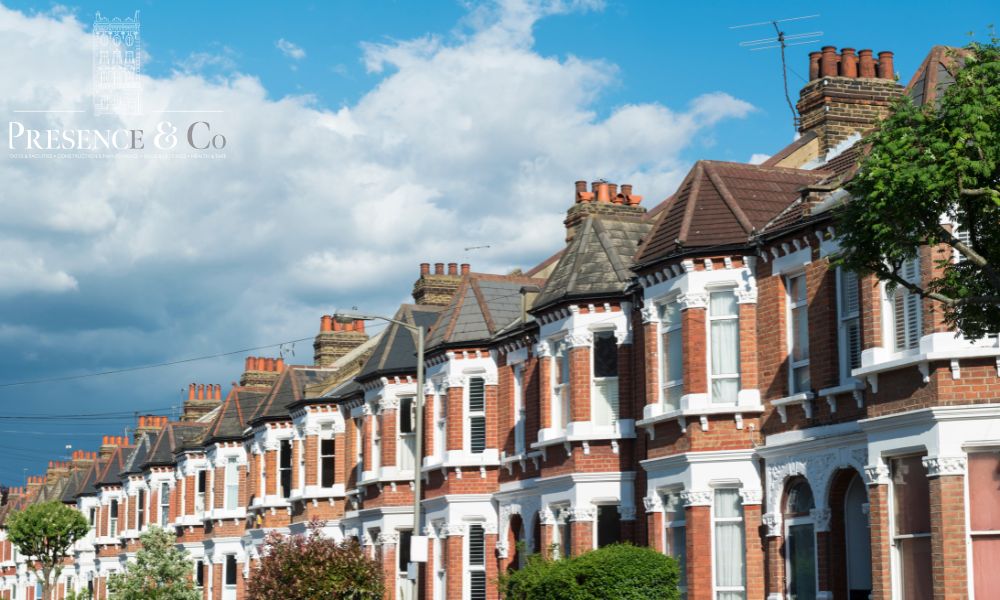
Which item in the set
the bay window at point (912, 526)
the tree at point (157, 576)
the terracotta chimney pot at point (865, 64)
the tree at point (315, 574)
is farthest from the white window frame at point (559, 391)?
the tree at point (157, 576)

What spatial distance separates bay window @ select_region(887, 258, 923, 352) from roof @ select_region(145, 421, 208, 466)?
4882 centimetres

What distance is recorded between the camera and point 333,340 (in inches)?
2296

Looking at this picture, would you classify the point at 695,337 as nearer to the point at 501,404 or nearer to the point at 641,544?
the point at 641,544

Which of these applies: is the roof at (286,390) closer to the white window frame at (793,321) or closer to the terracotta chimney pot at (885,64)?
the terracotta chimney pot at (885,64)

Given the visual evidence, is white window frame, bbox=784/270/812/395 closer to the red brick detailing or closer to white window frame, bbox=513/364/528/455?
the red brick detailing

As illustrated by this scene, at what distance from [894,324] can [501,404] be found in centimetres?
1632

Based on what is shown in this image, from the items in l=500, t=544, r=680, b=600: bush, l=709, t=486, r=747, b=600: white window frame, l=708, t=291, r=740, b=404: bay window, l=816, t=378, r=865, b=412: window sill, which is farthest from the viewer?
l=708, t=291, r=740, b=404: bay window

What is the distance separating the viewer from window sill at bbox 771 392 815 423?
25.3m

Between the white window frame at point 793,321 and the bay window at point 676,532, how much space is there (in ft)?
11.6

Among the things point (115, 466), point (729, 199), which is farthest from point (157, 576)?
point (729, 199)

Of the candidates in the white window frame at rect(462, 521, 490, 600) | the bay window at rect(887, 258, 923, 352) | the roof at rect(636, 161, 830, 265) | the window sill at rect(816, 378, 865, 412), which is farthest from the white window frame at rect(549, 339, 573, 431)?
the bay window at rect(887, 258, 923, 352)

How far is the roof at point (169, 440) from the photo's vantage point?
6806cm

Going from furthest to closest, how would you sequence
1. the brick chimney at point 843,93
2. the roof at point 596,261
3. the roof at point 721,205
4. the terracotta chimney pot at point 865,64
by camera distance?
the terracotta chimney pot at point 865,64
the brick chimney at point 843,93
the roof at point 596,261
the roof at point 721,205

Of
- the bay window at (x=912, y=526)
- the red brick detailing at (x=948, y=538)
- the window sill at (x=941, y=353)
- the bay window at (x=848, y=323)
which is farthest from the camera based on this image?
the bay window at (x=848, y=323)
